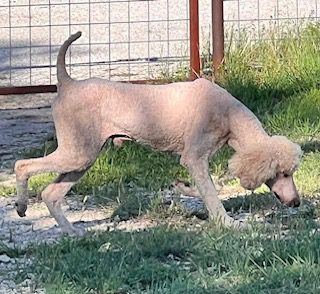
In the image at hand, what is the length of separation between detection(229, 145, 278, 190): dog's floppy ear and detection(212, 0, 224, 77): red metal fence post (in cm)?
376

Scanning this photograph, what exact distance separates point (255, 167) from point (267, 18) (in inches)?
245

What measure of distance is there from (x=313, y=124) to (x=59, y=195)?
316 cm

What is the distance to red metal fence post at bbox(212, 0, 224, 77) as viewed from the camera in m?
10.2

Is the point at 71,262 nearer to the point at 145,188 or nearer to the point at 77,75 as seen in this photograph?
the point at 145,188

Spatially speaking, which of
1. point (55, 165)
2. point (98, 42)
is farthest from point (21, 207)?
point (98, 42)

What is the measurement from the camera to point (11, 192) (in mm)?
7707

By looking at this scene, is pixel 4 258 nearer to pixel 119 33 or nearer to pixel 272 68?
pixel 272 68

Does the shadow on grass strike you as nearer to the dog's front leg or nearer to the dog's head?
the dog's head

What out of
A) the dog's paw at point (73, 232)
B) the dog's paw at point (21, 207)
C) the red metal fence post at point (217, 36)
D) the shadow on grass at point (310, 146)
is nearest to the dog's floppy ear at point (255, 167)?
the dog's paw at point (73, 232)

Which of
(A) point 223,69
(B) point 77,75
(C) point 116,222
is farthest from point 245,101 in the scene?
(C) point 116,222

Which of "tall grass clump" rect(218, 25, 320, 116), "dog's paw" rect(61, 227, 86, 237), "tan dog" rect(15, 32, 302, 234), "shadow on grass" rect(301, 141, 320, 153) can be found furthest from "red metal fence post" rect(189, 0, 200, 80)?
"dog's paw" rect(61, 227, 86, 237)

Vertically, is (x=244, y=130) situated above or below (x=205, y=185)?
above

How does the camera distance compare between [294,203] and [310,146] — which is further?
[310,146]

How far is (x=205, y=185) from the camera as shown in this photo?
6.62m
